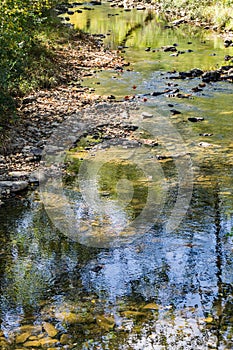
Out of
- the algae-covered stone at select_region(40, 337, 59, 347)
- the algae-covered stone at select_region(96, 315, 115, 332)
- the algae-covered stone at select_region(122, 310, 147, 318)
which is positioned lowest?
the algae-covered stone at select_region(40, 337, 59, 347)

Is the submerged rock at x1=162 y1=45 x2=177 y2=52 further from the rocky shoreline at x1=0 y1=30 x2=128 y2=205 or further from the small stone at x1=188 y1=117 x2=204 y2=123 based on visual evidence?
the small stone at x1=188 y1=117 x2=204 y2=123

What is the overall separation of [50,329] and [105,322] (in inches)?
20.7

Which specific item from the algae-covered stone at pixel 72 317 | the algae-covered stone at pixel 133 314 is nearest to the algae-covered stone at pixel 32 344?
the algae-covered stone at pixel 72 317

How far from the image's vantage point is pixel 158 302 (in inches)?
226

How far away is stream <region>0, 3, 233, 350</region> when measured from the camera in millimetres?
5340

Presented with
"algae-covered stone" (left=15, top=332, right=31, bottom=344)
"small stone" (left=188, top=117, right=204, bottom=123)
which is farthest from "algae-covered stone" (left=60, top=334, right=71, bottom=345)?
"small stone" (left=188, top=117, right=204, bottom=123)

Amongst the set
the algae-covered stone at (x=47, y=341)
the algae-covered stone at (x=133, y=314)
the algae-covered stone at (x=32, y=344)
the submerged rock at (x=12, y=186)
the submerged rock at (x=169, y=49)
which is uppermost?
the submerged rock at (x=169, y=49)

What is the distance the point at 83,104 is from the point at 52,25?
9711mm

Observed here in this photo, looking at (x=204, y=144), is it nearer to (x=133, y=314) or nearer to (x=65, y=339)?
(x=133, y=314)

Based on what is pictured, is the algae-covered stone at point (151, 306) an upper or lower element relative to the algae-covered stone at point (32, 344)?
upper

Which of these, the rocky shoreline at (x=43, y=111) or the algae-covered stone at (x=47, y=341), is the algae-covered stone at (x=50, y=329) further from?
the rocky shoreline at (x=43, y=111)

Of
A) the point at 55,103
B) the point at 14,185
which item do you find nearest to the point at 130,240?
the point at 14,185

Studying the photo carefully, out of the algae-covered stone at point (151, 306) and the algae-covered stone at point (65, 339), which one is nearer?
the algae-covered stone at point (65, 339)

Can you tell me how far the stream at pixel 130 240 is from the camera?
17.5 feet
